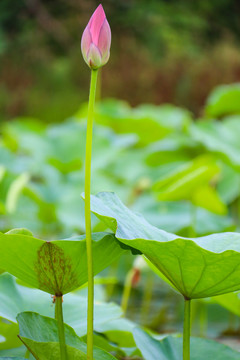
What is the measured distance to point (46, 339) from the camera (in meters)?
0.42

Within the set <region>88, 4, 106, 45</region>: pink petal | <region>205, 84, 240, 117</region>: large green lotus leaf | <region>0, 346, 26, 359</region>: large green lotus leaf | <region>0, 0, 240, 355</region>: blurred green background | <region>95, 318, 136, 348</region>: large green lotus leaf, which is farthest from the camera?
<region>205, 84, 240, 117</region>: large green lotus leaf

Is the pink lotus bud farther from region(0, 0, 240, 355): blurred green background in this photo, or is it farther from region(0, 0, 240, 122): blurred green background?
region(0, 0, 240, 122): blurred green background

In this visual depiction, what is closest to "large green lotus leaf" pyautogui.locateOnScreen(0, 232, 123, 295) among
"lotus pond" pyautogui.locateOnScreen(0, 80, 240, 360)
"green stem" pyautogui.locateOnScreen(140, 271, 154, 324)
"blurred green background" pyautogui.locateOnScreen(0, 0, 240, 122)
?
"lotus pond" pyautogui.locateOnScreen(0, 80, 240, 360)

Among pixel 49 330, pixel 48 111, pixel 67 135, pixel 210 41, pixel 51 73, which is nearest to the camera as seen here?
pixel 49 330

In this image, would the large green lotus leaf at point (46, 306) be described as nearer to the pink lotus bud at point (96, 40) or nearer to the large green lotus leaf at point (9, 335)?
the large green lotus leaf at point (9, 335)

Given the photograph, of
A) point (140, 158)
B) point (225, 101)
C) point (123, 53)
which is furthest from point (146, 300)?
point (123, 53)

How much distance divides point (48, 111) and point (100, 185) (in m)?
3.20

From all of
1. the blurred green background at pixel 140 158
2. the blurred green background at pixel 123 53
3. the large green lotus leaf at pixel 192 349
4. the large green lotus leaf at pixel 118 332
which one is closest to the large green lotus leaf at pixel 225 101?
the blurred green background at pixel 140 158

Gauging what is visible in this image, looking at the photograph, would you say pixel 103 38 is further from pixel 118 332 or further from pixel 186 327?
pixel 118 332

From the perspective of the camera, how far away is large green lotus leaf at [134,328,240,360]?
1.46ft

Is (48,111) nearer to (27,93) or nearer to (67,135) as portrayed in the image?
(27,93)

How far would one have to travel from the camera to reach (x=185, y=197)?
3.12ft

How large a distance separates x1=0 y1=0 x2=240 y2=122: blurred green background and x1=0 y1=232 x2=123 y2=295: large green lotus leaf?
3661 millimetres

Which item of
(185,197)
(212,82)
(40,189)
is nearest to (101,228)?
(185,197)
